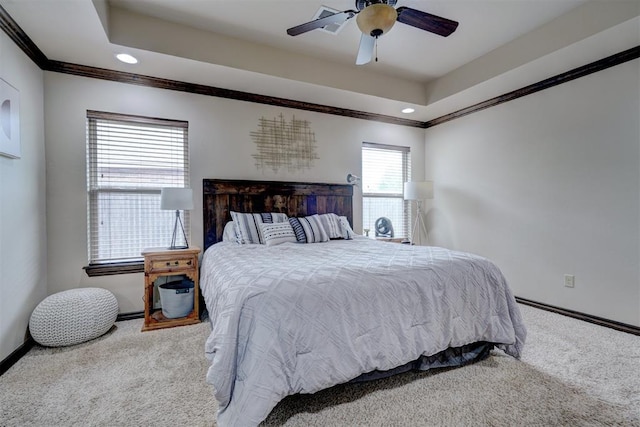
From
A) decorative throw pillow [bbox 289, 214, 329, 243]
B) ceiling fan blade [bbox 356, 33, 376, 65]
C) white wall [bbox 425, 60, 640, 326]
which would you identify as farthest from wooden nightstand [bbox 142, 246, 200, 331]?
white wall [bbox 425, 60, 640, 326]

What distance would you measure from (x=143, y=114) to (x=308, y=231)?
86.0 inches

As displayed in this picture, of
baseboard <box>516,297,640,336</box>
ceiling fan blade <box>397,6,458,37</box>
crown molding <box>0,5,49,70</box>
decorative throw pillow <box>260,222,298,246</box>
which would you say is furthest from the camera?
decorative throw pillow <box>260,222,298,246</box>

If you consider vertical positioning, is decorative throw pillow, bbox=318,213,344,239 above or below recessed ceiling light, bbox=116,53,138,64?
below

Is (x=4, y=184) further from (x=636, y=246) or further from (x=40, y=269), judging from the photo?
(x=636, y=246)

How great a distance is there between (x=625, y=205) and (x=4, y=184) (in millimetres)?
5185

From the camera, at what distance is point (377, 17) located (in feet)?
6.21

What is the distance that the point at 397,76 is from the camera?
391cm

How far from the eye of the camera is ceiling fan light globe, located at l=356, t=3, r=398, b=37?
6.10ft

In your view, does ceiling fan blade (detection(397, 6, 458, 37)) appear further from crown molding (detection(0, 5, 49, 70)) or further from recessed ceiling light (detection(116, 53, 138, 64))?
crown molding (detection(0, 5, 49, 70))

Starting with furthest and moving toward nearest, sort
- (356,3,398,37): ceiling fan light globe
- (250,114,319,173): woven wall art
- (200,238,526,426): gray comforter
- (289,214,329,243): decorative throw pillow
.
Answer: (250,114,319,173): woven wall art
(289,214,329,243): decorative throw pillow
(356,3,398,37): ceiling fan light globe
(200,238,526,426): gray comforter

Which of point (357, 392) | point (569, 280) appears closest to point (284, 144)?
point (357, 392)

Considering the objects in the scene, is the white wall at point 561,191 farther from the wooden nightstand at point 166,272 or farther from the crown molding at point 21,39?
the crown molding at point 21,39

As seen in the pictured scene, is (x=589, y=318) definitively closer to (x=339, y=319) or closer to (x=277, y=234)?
(x=339, y=319)

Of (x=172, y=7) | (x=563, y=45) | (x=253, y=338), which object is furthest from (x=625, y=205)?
(x=172, y=7)
